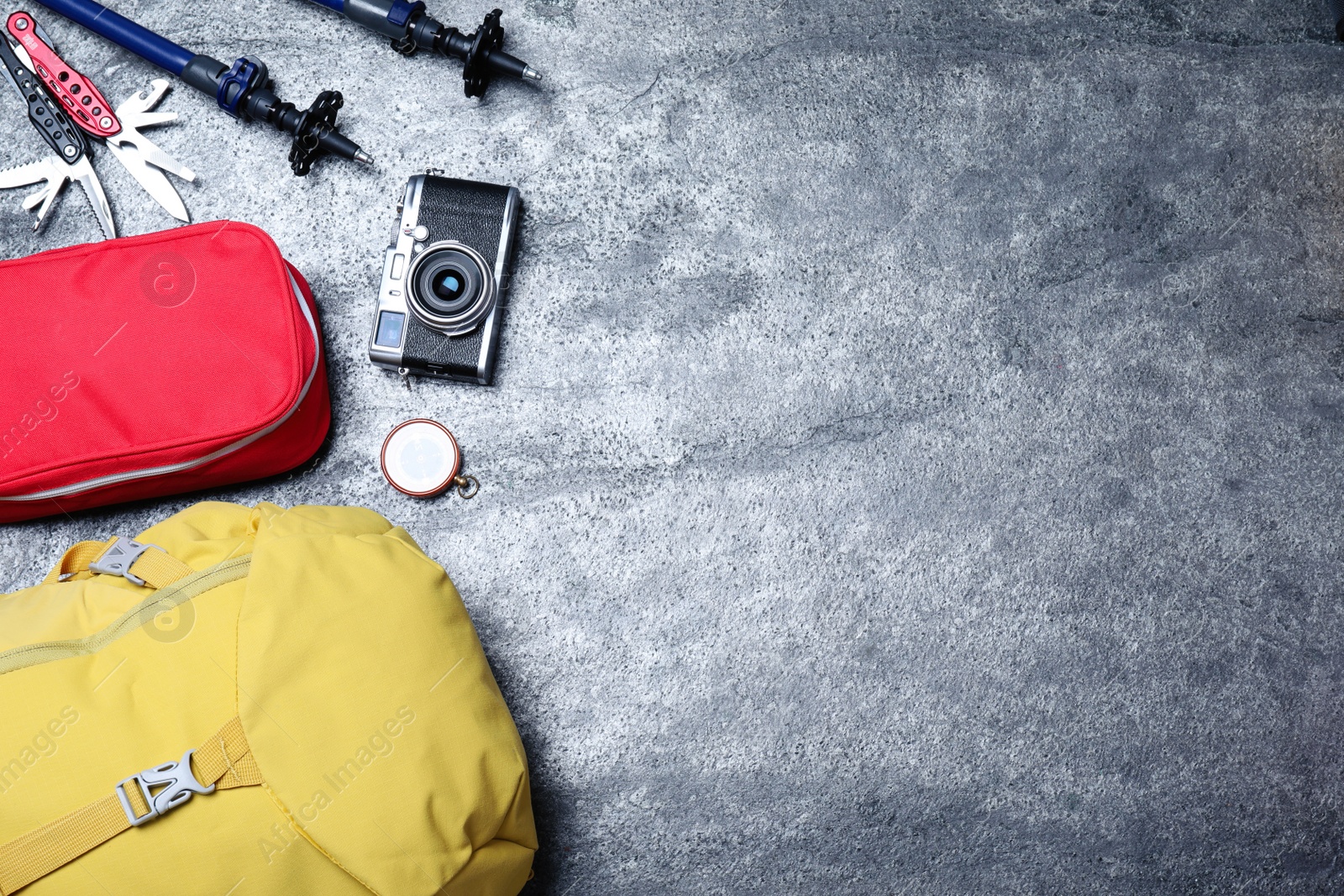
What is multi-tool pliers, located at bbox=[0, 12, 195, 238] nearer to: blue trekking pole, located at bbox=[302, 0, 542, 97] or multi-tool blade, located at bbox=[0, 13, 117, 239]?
multi-tool blade, located at bbox=[0, 13, 117, 239]

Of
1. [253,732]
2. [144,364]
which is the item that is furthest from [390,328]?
[253,732]

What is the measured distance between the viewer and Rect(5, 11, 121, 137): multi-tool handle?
0.99 meters

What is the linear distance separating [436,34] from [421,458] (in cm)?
45

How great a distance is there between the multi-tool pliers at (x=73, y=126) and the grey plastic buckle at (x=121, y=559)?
401 millimetres

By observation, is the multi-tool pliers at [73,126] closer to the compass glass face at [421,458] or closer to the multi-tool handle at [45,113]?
the multi-tool handle at [45,113]

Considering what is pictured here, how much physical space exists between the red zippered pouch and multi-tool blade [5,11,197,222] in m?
0.15

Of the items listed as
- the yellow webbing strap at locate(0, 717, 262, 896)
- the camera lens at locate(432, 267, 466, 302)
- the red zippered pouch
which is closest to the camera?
the yellow webbing strap at locate(0, 717, 262, 896)

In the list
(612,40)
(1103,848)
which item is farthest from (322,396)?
(1103,848)

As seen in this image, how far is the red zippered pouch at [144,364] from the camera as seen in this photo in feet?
2.76

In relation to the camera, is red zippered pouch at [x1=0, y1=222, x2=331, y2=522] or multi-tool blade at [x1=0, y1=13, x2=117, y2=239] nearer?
red zippered pouch at [x1=0, y1=222, x2=331, y2=522]

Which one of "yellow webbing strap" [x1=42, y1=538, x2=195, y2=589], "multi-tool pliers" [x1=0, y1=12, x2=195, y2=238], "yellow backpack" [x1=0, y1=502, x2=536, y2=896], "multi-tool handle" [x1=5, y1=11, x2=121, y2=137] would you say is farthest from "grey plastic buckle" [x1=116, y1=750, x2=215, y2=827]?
"multi-tool handle" [x1=5, y1=11, x2=121, y2=137]

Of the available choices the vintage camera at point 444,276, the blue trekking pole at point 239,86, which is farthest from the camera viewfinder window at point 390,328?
the blue trekking pole at point 239,86

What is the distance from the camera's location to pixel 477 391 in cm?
100

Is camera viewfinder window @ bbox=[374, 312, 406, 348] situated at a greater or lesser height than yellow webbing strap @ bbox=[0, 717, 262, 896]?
greater
